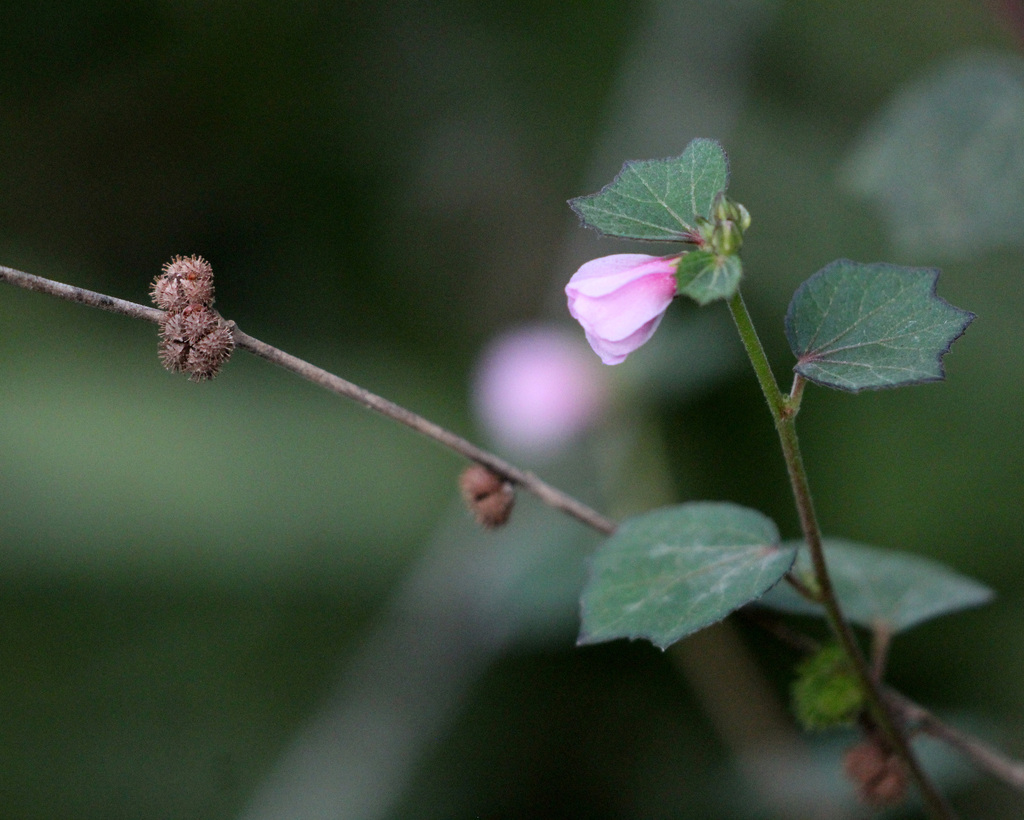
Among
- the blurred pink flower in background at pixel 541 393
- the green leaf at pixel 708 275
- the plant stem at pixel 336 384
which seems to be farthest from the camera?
the blurred pink flower in background at pixel 541 393

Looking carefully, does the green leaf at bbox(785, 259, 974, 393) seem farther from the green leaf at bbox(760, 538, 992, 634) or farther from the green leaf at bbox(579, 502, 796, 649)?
the green leaf at bbox(760, 538, 992, 634)

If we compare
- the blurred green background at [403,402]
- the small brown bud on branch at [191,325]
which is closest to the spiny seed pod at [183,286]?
the small brown bud on branch at [191,325]

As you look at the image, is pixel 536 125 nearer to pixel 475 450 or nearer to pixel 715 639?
pixel 715 639

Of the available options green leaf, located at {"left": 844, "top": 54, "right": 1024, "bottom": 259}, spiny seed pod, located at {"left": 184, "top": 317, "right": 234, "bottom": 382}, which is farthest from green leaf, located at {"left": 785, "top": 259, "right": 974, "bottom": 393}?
green leaf, located at {"left": 844, "top": 54, "right": 1024, "bottom": 259}

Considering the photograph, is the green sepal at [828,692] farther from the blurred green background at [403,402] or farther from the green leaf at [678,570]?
the blurred green background at [403,402]

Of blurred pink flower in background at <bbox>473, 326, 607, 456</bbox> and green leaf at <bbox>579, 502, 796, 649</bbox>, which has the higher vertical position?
green leaf at <bbox>579, 502, 796, 649</bbox>

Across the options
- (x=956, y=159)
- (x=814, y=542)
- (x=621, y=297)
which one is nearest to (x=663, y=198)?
(x=621, y=297)

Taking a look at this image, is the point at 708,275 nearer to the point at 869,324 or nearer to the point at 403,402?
the point at 869,324
